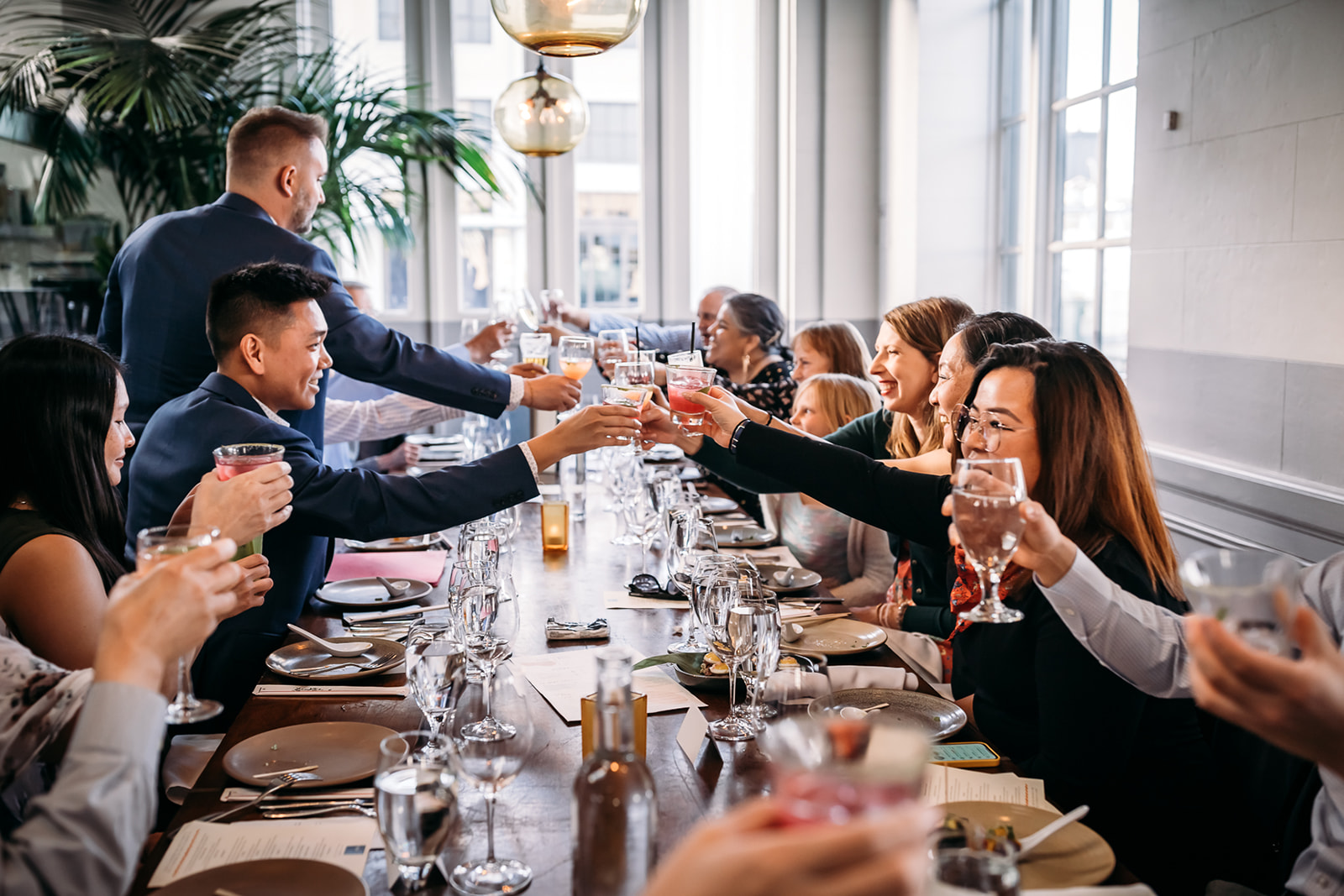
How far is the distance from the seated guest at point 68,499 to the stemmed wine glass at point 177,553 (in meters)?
0.34

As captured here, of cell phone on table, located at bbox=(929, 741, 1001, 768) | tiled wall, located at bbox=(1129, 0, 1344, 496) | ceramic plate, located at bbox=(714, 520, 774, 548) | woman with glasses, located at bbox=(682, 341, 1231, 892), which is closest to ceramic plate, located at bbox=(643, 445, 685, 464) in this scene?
ceramic plate, located at bbox=(714, 520, 774, 548)

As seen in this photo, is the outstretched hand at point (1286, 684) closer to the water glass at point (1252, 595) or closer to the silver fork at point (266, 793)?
the water glass at point (1252, 595)

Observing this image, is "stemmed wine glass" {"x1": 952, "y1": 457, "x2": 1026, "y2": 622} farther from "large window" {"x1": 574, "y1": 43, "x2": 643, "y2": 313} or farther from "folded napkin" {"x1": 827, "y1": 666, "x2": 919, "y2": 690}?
"large window" {"x1": 574, "y1": 43, "x2": 643, "y2": 313}

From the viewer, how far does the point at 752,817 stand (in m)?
0.66

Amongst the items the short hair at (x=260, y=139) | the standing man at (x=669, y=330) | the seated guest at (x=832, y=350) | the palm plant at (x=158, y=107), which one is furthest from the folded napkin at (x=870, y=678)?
the palm plant at (x=158, y=107)

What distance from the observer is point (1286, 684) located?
0.94 m

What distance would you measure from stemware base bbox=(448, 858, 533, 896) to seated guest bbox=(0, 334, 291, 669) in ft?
2.40

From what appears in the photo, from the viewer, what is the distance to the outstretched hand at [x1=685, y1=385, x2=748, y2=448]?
2455mm

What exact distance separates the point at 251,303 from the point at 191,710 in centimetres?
132

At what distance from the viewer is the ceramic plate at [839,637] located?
1939 millimetres

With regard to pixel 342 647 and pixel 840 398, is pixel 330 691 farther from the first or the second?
Answer: pixel 840 398

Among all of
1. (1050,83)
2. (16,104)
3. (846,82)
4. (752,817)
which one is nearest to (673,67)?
(846,82)

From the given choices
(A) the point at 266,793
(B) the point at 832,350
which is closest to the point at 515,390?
(B) the point at 832,350

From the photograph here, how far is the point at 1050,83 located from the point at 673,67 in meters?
3.19
